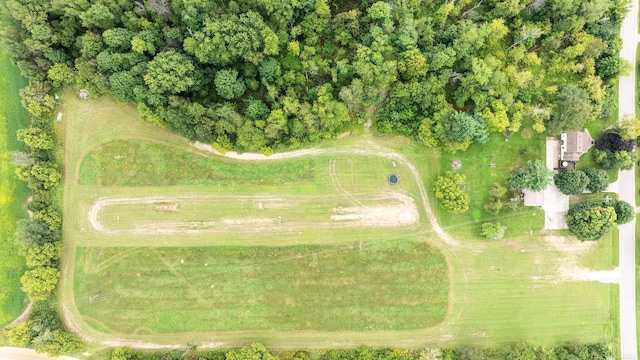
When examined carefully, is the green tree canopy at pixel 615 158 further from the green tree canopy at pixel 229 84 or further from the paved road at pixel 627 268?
the green tree canopy at pixel 229 84

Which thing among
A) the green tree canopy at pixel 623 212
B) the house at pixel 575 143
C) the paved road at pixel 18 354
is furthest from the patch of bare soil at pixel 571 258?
the paved road at pixel 18 354

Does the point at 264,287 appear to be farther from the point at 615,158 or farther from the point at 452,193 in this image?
the point at 615,158

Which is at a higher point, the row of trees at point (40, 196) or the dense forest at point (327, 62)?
the dense forest at point (327, 62)

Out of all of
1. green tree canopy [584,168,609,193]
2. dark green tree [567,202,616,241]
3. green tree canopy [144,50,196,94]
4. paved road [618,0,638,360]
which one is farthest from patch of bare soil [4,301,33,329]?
paved road [618,0,638,360]

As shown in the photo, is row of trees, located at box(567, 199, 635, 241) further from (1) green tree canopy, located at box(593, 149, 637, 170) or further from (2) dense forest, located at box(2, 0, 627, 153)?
(2) dense forest, located at box(2, 0, 627, 153)

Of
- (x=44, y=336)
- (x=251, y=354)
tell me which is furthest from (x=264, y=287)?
(x=44, y=336)
